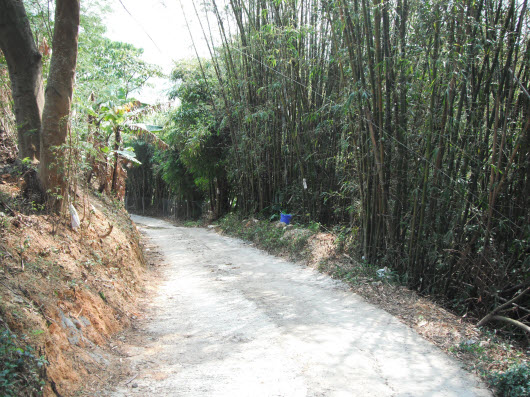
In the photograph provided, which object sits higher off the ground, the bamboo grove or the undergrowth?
the bamboo grove

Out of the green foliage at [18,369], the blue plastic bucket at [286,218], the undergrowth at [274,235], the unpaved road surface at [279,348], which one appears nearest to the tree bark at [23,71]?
the unpaved road surface at [279,348]

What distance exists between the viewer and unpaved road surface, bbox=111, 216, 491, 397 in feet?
8.81

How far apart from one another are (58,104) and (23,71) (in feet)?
2.43

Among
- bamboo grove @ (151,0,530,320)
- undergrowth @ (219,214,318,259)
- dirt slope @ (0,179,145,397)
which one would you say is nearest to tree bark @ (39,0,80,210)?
dirt slope @ (0,179,145,397)

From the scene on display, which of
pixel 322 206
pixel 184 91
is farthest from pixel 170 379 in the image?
pixel 184 91

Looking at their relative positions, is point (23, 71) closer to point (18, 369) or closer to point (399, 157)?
point (18, 369)

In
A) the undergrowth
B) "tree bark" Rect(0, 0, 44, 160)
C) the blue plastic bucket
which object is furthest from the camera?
the blue plastic bucket

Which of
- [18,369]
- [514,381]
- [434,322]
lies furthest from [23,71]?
[514,381]

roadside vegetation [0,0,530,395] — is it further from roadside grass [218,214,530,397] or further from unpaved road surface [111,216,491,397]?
unpaved road surface [111,216,491,397]

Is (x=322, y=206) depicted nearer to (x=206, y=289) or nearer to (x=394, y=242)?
(x=394, y=242)

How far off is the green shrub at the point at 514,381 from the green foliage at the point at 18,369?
110 inches

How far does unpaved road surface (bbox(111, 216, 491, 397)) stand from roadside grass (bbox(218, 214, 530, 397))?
0.47 feet

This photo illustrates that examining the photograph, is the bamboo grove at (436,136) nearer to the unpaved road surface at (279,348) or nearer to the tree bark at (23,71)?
the unpaved road surface at (279,348)

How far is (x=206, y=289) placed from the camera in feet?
17.5
